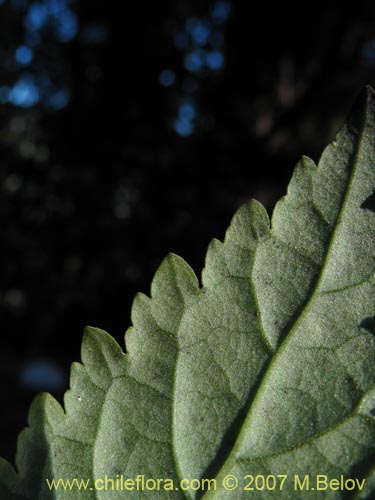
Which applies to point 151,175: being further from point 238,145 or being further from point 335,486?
point 335,486

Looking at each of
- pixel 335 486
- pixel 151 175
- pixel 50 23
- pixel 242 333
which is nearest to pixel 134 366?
pixel 242 333

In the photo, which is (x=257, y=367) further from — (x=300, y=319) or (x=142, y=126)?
(x=142, y=126)

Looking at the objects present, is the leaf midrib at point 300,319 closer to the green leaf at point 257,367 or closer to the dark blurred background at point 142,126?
the green leaf at point 257,367

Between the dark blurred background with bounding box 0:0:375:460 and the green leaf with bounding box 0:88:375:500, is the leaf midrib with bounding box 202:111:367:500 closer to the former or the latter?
the green leaf with bounding box 0:88:375:500

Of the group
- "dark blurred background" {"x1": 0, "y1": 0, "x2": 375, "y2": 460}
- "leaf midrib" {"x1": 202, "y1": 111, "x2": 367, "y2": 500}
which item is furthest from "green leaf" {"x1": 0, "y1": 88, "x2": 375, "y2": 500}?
"dark blurred background" {"x1": 0, "y1": 0, "x2": 375, "y2": 460}

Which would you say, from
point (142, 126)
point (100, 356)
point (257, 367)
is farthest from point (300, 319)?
point (142, 126)
